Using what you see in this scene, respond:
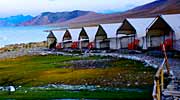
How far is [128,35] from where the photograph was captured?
77.1 metres

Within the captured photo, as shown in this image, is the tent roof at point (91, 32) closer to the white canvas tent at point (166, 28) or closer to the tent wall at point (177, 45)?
the white canvas tent at point (166, 28)

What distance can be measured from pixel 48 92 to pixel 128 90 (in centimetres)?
621

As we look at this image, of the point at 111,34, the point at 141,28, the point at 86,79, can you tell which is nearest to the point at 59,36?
the point at 111,34

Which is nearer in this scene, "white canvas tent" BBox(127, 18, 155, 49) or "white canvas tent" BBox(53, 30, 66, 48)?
"white canvas tent" BBox(127, 18, 155, 49)

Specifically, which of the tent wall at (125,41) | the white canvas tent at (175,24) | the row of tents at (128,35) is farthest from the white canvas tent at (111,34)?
the white canvas tent at (175,24)

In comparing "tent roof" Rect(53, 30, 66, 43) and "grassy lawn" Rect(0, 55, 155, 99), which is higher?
"tent roof" Rect(53, 30, 66, 43)

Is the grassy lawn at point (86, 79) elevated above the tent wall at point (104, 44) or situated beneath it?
situated beneath

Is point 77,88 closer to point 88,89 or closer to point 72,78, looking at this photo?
point 88,89

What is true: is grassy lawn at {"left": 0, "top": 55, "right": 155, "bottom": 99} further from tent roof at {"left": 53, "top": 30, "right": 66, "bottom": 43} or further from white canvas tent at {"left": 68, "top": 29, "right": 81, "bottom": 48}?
tent roof at {"left": 53, "top": 30, "right": 66, "bottom": 43}

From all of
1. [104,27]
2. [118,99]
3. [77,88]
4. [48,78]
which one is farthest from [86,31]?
[118,99]

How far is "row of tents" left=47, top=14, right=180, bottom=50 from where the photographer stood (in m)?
62.2

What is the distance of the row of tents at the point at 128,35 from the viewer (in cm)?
6222

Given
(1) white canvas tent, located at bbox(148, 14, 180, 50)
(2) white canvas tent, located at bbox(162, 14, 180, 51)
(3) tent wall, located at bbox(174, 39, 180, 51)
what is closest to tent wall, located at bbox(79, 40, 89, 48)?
(1) white canvas tent, located at bbox(148, 14, 180, 50)

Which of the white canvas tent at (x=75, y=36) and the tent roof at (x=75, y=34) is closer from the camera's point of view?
the white canvas tent at (x=75, y=36)
